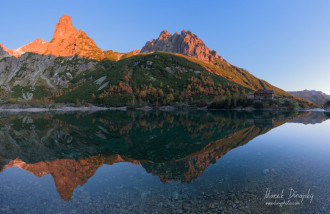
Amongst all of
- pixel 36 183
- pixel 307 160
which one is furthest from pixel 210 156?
pixel 36 183

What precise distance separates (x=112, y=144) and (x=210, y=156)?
54.2 feet

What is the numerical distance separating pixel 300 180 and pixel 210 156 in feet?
30.2

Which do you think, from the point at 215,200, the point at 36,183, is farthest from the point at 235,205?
the point at 36,183

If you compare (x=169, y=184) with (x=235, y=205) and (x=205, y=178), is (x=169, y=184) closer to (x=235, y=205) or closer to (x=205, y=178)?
(x=205, y=178)

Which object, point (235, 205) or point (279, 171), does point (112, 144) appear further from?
point (279, 171)

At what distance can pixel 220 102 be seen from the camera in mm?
171750

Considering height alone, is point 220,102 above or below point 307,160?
above

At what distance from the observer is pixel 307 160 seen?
2041 cm

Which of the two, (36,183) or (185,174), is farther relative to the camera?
(185,174)

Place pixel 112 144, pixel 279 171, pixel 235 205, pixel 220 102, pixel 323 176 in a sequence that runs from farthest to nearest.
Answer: pixel 220 102
pixel 112 144
pixel 279 171
pixel 323 176
pixel 235 205

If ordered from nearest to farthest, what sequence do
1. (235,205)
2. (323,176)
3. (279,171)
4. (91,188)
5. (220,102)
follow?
1. (235,205)
2. (91,188)
3. (323,176)
4. (279,171)
5. (220,102)

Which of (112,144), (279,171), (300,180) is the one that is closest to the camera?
(300,180)

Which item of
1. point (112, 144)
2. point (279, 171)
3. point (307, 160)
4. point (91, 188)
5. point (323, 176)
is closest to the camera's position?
point (91, 188)

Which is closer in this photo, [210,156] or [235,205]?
[235,205]
